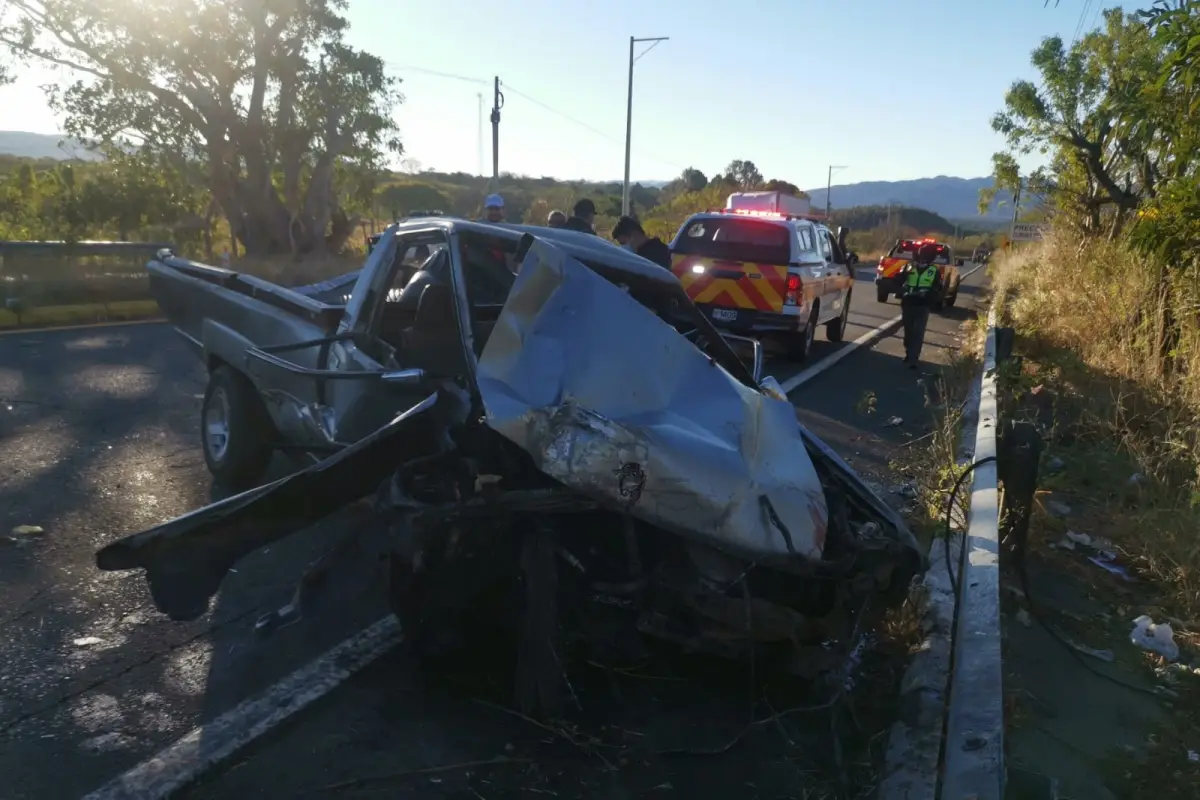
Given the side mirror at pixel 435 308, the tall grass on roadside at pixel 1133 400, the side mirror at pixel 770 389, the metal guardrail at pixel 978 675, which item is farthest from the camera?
the tall grass on roadside at pixel 1133 400

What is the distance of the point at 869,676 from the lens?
163 inches

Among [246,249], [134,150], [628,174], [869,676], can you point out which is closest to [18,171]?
[134,150]

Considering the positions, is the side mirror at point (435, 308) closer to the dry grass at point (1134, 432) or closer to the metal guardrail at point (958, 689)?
the metal guardrail at point (958, 689)

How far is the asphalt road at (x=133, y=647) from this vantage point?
11.0 feet

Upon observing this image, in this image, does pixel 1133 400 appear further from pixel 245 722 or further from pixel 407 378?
pixel 245 722

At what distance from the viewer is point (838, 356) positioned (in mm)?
14031

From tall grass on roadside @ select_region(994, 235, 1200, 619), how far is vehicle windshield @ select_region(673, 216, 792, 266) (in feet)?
10.6

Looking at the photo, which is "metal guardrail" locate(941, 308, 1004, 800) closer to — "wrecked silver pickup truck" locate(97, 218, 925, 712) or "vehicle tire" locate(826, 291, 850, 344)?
"wrecked silver pickup truck" locate(97, 218, 925, 712)

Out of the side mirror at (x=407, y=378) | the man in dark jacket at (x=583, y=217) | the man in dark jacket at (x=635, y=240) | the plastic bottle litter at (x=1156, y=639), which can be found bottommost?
the plastic bottle litter at (x=1156, y=639)

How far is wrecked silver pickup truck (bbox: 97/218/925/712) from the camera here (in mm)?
3373

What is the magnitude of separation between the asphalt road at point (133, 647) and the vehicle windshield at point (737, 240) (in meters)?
4.81

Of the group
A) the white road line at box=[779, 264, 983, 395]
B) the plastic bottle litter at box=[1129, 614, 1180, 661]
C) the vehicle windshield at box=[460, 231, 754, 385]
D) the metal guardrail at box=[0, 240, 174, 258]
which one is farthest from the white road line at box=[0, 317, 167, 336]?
the plastic bottle litter at box=[1129, 614, 1180, 661]

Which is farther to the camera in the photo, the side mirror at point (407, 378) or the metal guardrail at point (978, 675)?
the side mirror at point (407, 378)

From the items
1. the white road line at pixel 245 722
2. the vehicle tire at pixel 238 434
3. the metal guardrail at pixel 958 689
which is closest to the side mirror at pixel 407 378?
the white road line at pixel 245 722
